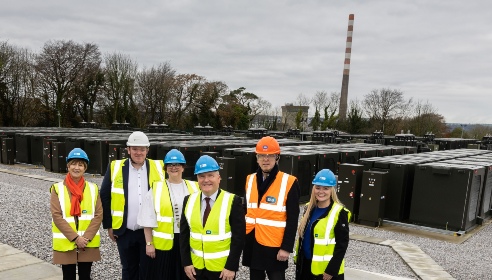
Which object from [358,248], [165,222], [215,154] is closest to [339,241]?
[165,222]

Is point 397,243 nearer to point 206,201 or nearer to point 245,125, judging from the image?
point 206,201

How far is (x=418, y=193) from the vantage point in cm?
949

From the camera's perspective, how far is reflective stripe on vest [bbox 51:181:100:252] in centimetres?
411

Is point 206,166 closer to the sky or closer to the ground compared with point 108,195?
closer to the sky

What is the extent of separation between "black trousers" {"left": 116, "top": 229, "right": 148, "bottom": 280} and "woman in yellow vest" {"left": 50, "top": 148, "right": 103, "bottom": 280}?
0.95 feet

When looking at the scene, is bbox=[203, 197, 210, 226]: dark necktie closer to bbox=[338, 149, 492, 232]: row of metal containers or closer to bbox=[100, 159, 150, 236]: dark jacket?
bbox=[100, 159, 150, 236]: dark jacket

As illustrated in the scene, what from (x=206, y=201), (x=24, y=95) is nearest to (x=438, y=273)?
(x=206, y=201)

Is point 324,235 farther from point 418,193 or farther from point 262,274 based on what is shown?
point 418,193

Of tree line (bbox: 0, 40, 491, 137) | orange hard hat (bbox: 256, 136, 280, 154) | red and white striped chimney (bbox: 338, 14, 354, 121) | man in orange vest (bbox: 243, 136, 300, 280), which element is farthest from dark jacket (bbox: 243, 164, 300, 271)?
red and white striped chimney (bbox: 338, 14, 354, 121)

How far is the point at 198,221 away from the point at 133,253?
1371 millimetres

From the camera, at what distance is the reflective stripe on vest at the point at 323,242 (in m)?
3.75

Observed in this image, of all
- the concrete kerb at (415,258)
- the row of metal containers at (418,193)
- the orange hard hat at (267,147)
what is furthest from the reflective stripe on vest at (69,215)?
the row of metal containers at (418,193)

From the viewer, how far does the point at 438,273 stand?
6180 mm

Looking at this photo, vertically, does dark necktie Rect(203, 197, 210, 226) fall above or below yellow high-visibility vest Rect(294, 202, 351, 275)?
above
